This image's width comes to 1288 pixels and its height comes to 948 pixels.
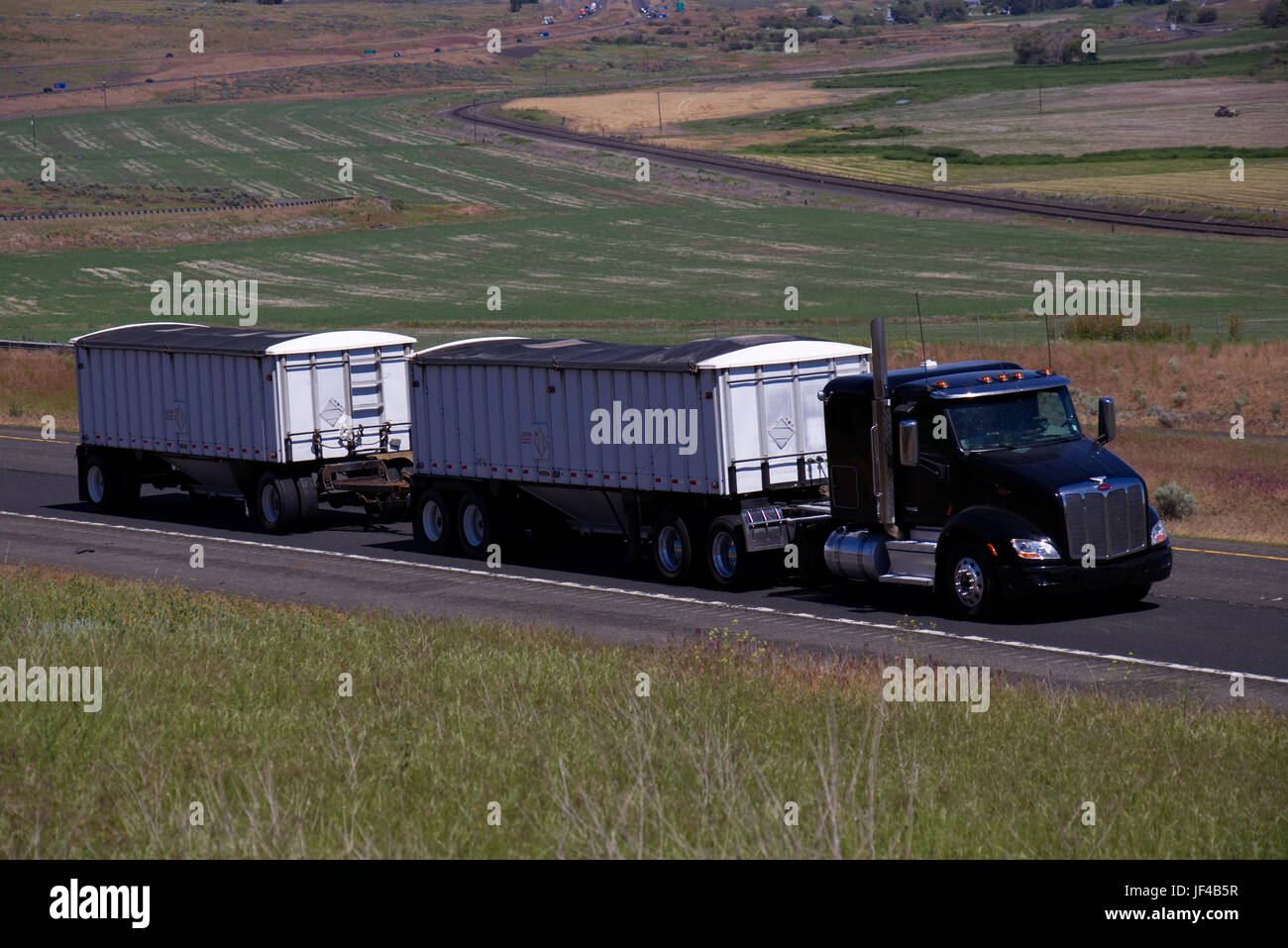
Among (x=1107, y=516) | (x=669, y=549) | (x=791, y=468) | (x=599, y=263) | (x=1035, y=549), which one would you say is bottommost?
(x=669, y=549)

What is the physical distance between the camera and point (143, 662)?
47.3 feet

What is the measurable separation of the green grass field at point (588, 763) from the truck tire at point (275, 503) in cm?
1355

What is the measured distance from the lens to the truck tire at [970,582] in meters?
19.7

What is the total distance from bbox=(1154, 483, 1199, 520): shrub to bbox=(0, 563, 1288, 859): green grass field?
17126 mm

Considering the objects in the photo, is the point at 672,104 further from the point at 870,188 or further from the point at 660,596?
the point at 660,596

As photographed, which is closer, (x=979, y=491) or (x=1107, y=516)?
(x=1107, y=516)

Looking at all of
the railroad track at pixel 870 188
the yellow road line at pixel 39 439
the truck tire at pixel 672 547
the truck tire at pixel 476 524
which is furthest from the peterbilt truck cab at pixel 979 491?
the railroad track at pixel 870 188

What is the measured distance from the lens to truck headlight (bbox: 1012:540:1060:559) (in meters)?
19.2

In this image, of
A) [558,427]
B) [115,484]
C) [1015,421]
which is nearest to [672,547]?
[558,427]

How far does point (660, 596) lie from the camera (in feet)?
74.4

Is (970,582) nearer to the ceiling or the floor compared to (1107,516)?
nearer to the floor

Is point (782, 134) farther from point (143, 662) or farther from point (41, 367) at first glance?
point (143, 662)

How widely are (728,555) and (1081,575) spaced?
5362 mm
